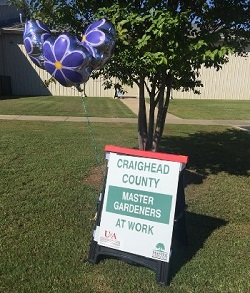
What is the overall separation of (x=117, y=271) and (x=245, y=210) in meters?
2.10

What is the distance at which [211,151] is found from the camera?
7.42 metres

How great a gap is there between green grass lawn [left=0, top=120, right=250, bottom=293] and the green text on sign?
1.62ft

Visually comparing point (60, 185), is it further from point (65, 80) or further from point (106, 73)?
point (65, 80)

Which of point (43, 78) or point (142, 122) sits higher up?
point (142, 122)

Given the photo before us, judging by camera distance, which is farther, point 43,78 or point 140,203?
point 43,78

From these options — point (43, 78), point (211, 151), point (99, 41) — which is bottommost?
point (211, 151)

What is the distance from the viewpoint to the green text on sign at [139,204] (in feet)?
9.80

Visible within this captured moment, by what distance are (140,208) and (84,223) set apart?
3.58ft

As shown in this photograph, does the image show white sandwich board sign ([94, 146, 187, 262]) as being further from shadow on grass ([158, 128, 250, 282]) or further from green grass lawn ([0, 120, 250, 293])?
shadow on grass ([158, 128, 250, 282])

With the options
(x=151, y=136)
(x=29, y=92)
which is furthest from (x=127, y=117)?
(x=29, y=92)

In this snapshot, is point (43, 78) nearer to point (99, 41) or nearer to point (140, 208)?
point (99, 41)

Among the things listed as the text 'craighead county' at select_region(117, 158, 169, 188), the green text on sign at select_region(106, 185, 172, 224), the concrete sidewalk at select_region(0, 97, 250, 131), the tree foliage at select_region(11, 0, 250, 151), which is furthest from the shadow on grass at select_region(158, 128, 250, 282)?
the tree foliage at select_region(11, 0, 250, 151)

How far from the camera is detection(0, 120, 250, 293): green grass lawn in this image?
2.94 metres

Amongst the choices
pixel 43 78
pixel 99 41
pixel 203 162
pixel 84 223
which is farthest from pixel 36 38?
pixel 43 78
